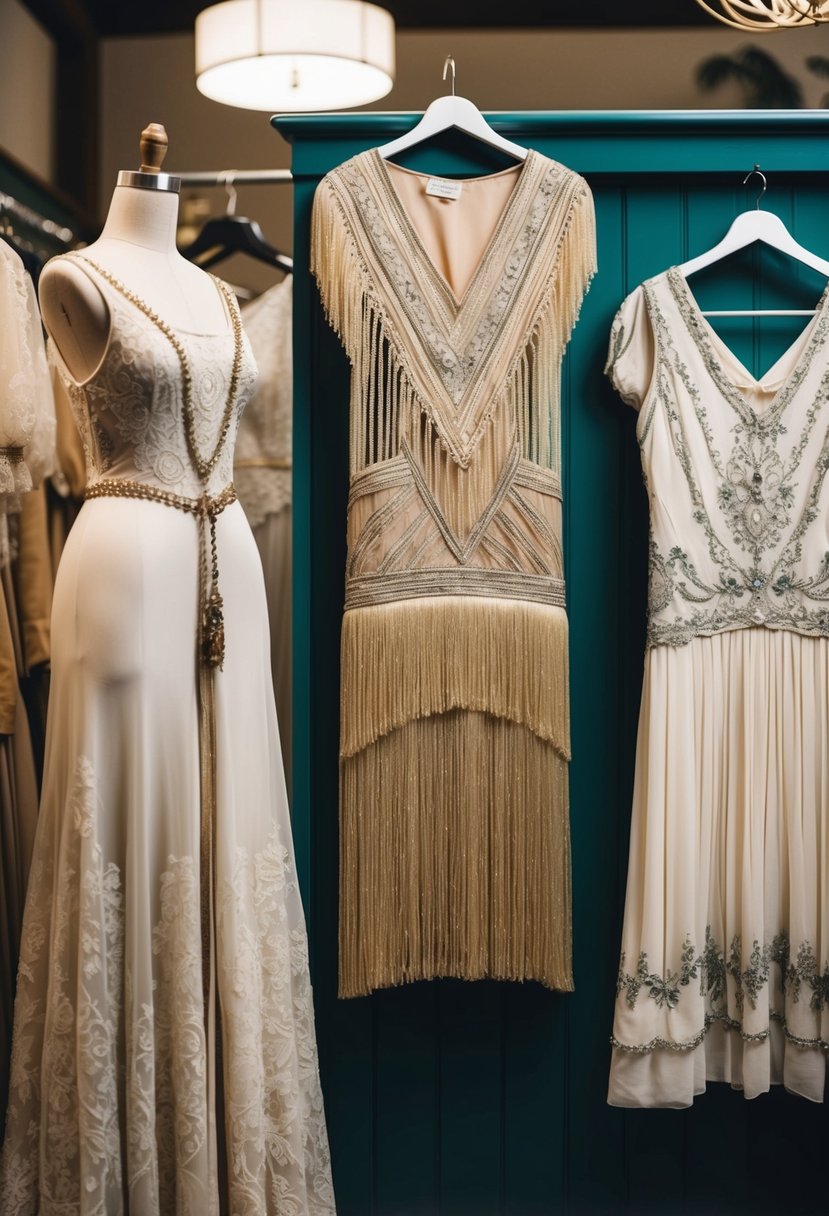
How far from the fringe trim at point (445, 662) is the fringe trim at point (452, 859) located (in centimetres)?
3

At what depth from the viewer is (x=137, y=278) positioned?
173 centimetres

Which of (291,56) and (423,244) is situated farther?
(291,56)

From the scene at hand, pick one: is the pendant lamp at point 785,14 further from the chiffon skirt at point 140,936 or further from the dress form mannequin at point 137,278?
the chiffon skirt at point 140,936

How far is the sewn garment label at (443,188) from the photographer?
6.69 ft

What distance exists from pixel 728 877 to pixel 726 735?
227 millimetres

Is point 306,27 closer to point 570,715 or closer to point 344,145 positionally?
point 344,145

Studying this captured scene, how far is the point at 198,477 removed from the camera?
1.75m

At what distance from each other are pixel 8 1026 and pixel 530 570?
1147 mm

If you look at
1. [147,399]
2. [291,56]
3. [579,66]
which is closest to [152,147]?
[147,399]

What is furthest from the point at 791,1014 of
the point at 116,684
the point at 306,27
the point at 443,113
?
the point at 306,27

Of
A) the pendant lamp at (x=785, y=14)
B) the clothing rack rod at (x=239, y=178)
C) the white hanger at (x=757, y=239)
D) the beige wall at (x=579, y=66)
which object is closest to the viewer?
the white hanger at (x=757, y=239)

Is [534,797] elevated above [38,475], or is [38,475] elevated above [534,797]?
[38,475]

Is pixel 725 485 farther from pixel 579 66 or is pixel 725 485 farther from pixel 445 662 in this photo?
pixel 579 66

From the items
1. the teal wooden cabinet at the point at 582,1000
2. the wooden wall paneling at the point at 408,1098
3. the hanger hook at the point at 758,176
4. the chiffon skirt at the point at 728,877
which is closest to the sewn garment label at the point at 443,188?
the teal wooden cabinet at the point at 582,1000
